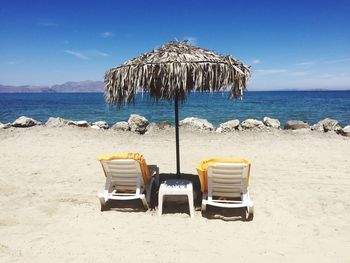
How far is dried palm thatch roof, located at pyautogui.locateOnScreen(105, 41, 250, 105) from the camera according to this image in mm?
5086

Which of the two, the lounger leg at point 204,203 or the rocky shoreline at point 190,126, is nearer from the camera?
the lounger leg at point 204,203

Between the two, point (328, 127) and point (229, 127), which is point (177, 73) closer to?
point (229, 127)

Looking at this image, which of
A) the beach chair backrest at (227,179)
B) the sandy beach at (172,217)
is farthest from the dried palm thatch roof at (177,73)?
the sandy beach at (172,217)

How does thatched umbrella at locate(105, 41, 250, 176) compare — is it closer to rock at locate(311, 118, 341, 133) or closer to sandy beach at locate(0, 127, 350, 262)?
sandy beach at locate(0, 127, 350, 262)

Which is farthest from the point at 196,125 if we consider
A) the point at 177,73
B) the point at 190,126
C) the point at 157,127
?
the point at 177,73

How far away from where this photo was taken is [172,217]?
543 cm

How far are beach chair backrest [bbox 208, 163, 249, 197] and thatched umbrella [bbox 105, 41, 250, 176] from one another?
1151 millimetres

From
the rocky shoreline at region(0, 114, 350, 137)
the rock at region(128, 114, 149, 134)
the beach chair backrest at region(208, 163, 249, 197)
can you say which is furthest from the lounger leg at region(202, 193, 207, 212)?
the rock at region(128, 114, 149, 134)

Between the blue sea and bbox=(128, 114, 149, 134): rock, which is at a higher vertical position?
bbox=(128, 114, 149, 134): rock

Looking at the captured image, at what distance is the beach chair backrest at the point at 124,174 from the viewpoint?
542 centimetres

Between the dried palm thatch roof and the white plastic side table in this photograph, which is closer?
the dried palm thatch roof

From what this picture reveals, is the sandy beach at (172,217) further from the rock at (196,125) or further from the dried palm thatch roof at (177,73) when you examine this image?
the rock at (196,125)

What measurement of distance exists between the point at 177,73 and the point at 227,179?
1774 mm

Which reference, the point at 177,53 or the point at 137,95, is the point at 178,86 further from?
the point at 137,95
